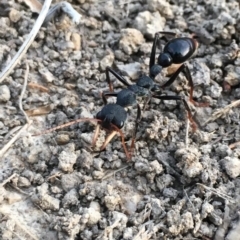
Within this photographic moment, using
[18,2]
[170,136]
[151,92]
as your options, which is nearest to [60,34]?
[18,2]

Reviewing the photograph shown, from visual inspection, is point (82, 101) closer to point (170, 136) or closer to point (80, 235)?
point (170, 136)

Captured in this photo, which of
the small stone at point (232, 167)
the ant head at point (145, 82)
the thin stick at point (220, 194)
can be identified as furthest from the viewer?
the ant head at point (145, 82)

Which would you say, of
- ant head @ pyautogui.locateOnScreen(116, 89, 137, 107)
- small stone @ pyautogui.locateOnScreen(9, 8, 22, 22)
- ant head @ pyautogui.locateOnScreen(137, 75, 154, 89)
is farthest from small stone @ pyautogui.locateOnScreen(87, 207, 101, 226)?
small stone @ pyautogui.locateOnScreen(9, 8, 22, 22)

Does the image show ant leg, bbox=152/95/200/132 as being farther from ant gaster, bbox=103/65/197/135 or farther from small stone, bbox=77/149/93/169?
small stone, bbox=77/149/93/169

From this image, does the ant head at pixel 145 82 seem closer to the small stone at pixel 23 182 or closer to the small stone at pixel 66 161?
the small stone at pixel 66 161

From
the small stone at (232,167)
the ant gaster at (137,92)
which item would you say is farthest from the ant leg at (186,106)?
the small stone at (232,167)

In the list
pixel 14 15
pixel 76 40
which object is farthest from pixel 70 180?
pixel 14 15

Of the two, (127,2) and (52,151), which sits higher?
(127,2)
